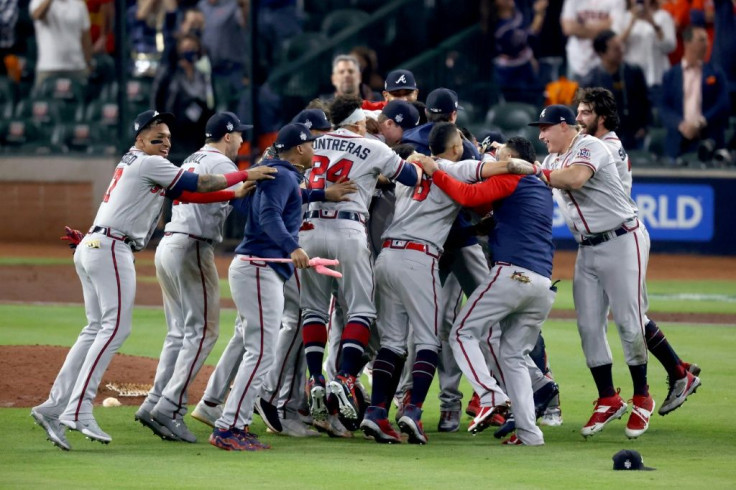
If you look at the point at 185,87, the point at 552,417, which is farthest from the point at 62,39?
the point at 552,417

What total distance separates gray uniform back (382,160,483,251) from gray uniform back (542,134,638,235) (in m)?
0.64

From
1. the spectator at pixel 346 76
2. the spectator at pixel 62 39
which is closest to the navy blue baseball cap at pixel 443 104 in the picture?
the spectator at pixel 346 76

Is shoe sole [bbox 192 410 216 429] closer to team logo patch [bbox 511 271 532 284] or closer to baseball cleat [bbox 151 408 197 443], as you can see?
baseball cleat [bbox 151 408 197 443]

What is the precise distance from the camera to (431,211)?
26.4ft

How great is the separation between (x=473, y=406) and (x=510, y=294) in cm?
139

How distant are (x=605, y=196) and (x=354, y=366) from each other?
1.79m

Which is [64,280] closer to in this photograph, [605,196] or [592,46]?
[592,46]

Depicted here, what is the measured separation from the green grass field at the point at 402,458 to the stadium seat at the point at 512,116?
1046cm

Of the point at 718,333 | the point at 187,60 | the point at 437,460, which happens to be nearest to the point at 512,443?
the point at 437,460

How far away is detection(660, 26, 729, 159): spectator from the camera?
1880cm

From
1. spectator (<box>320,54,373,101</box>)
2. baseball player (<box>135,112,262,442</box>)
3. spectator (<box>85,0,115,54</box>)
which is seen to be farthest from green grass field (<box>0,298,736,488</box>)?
spectator (<box>85,0,115,54</box>)

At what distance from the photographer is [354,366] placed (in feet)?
26.6

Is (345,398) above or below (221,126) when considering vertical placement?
below

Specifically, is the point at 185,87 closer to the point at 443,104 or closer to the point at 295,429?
the point at 443,104
